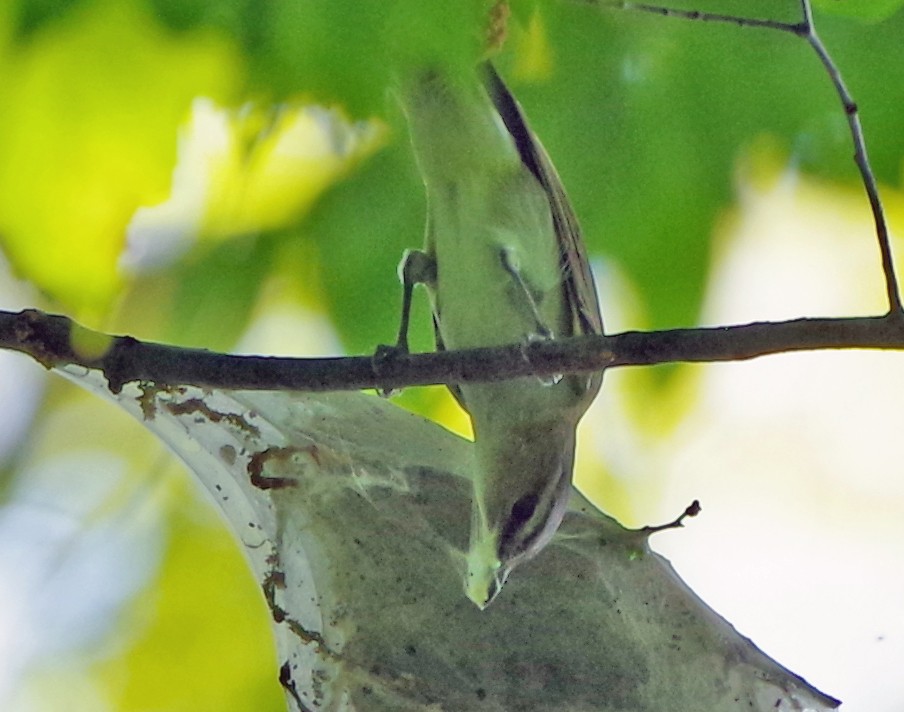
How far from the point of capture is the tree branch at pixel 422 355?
59 centimetres

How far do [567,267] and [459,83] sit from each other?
0.55ft

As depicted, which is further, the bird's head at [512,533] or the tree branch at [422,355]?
the bird's head at [512,533]

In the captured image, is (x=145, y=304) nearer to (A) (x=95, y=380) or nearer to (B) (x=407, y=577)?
(A) (x=95, y=380)

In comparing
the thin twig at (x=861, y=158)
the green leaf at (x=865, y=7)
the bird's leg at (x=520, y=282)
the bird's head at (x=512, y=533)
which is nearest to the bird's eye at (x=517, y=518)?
the bird's head at (x=512, y=533)

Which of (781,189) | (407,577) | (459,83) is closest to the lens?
(459,83)

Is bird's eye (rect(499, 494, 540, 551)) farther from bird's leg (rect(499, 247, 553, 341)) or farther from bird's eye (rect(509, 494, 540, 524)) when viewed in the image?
bird's leg (rect(499, 247, 553, 341))

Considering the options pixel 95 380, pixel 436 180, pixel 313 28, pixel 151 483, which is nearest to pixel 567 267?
pixel 436 180

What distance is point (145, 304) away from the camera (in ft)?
2.88

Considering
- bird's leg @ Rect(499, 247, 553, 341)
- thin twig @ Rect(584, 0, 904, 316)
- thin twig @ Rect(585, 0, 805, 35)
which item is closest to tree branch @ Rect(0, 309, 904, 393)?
thin twig @ Rect(584, 0, 904, 316)

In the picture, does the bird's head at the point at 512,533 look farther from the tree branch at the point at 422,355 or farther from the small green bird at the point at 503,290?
the tree branch at the point at 422,355

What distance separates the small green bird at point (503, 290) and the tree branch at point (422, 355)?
11 cm

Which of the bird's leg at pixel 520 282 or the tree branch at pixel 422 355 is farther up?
the bird's leg at pixel 520 282

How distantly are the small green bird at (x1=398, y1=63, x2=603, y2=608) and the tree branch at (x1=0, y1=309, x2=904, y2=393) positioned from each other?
0.11m

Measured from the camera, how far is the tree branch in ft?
1.94
